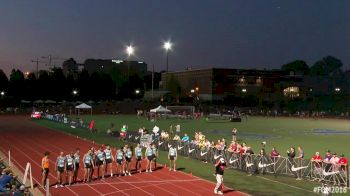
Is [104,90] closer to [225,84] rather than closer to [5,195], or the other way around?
[225,84]

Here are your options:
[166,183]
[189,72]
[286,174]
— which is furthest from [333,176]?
[189,72]

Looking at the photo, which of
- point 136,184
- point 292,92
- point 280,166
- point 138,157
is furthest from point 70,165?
point 292,92

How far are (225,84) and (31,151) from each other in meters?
95.3

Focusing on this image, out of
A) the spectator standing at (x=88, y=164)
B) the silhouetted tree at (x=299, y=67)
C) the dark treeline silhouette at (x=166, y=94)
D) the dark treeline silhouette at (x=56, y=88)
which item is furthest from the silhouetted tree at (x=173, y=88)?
the spectator standing at (x=88, y=164)

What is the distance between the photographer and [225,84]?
12569cm

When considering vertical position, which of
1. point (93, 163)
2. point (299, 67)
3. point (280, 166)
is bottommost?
point (280, 166)

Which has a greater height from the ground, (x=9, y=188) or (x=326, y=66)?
(x=326, y=66)

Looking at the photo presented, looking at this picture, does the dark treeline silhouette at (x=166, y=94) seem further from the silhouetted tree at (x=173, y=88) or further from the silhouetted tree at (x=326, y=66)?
the silhouetted tree at (x=326, y=66)

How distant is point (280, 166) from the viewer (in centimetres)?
2475

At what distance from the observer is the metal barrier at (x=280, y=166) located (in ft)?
71.5

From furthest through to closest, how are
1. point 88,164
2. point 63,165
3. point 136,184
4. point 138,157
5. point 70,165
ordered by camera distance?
point 138,157, point 136,184, point 88,164, point 70,165, point 63,165

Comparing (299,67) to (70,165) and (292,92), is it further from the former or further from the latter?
(70,165)

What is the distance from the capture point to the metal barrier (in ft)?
71.5

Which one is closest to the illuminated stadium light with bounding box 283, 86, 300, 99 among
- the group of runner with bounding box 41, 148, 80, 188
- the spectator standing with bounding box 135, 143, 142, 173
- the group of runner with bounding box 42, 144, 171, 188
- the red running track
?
the red running track
